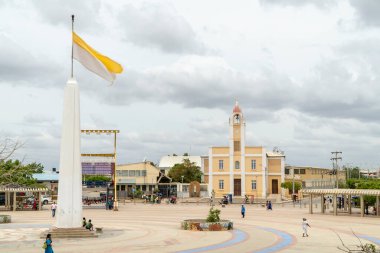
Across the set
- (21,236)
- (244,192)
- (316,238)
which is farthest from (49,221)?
(244,192)

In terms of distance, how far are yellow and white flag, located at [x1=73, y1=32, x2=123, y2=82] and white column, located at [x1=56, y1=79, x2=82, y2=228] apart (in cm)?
184

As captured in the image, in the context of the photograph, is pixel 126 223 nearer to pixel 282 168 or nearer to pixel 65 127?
pixel 65 127

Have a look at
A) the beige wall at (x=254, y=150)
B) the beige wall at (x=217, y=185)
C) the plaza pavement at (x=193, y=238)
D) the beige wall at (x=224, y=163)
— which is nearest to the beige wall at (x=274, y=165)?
the beige wall at (x=254, y=150)

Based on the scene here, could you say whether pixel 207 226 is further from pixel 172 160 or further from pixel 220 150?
pixel 172 160

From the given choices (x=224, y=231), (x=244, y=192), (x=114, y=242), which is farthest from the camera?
(x=244, y=192)

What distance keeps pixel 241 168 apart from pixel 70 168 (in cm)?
5375

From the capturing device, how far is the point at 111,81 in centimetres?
2817

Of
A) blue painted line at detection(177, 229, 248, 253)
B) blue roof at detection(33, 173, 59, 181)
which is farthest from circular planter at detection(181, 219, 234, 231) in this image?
blue roof at detection(33, 173, 59, 181)

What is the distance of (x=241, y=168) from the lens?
259 ft

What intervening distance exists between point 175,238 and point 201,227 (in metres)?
4.05

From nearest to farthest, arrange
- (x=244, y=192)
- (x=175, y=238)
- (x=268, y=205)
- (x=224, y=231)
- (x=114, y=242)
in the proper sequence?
(x=114, y=242)
(x=175, y=238)
(x=224, y=231)
(x=268, y=205)
(x=244, y=192)

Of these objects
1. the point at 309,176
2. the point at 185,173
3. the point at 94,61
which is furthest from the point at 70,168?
the point at 309,176

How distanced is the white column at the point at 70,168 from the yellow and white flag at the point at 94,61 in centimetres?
184

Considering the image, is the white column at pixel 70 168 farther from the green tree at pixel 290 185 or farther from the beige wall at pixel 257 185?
the green tree at pixel 290 185
